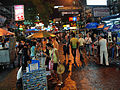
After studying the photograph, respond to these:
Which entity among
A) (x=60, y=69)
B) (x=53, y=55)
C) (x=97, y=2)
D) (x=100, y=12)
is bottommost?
(x=60, y=69)

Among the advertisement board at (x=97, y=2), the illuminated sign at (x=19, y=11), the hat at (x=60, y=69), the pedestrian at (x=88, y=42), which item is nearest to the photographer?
the hat at (x=60, y=69)

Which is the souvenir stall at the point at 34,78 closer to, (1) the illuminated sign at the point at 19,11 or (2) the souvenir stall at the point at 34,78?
(2) the souvenir stall at the point at 34,78

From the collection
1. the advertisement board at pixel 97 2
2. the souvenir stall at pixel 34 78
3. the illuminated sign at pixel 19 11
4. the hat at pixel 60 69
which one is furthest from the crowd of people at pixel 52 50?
the illuminated sign at pixel 19 11

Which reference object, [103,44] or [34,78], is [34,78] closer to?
[34,78]

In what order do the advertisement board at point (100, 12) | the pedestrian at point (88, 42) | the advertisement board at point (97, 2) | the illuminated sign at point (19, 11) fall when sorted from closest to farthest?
the pedestrian at point (88, 42), the illuminated sign at point (19, 11), the advertisement board at point (100, 12), the advertisement board at point (97, 2)

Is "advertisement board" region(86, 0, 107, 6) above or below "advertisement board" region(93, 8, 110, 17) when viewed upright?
above

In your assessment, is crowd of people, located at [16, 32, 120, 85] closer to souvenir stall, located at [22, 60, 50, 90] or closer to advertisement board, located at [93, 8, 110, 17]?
souvenir stall, located at [22, 60, 50, 90]

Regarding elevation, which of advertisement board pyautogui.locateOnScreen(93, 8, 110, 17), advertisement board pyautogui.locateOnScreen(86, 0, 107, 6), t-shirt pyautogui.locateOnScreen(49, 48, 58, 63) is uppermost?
advertisement board pyautogui.locateOnScreen(86, 0, 107, 6)

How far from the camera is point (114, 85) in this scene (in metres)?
5.50

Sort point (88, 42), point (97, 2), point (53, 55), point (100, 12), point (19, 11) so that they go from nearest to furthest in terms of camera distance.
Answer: point (53, 55) → point (88, 42) → point (19, 11) → point (100, 12) → point (97, 2)

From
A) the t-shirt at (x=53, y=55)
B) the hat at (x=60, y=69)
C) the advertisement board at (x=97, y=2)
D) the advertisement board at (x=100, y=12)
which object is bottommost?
the hat at (x=60, y=69)

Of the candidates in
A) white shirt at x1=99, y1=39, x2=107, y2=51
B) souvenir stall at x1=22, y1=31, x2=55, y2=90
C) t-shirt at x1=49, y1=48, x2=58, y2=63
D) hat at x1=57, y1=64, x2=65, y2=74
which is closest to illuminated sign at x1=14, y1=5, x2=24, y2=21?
white shirt at x1=99, y1=39, x2=107, y2=51

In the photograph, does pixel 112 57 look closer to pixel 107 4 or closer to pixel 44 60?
pixel 44 60

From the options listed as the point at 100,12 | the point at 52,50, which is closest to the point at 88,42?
the point at 100,12
